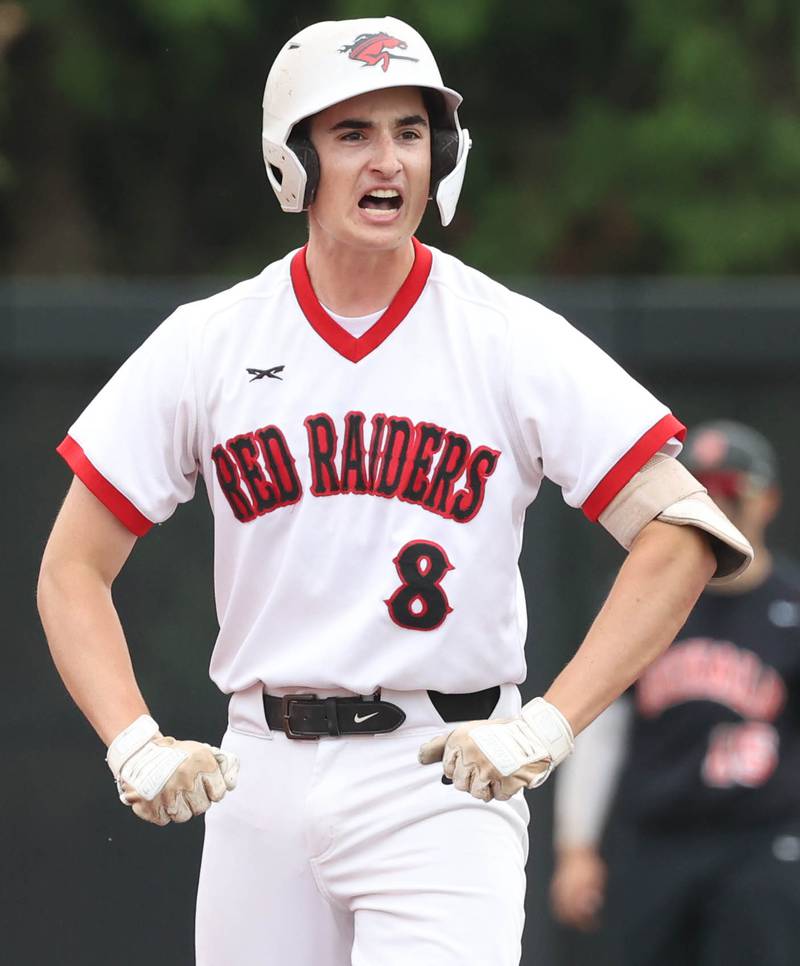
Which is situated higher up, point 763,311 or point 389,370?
point 763,311

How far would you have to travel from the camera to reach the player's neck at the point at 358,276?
3699mm

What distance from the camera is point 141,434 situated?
12.0 feet

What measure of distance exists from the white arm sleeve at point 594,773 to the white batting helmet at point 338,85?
9.02ft

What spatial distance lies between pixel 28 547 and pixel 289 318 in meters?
3.48

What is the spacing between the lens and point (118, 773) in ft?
11.0

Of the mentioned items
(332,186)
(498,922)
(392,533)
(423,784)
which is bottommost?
(498,922)

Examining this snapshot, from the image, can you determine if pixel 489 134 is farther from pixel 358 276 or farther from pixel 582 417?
pixel 582 417

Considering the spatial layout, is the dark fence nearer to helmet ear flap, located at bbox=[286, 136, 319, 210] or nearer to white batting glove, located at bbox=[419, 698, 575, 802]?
helmet ear flap, located at bbox=[286, 136, 319, 210]

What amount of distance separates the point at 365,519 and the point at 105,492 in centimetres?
48

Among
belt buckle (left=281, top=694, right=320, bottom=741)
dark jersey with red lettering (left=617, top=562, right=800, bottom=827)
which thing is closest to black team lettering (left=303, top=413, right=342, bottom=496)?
belt buckle (left=281, top=694, right=320, bottom=741)

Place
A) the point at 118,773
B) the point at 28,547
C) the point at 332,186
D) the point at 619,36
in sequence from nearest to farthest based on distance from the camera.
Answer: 1. the point at 118,773
2. the point at 332,186
3. the point at 28,547
4. the point at 619,36

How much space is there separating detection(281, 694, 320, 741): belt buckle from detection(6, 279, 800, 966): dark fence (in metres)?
3.30

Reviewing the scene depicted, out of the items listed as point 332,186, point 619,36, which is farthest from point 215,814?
point 619,36

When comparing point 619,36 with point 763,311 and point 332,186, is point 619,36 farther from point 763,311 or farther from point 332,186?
point 332,186
